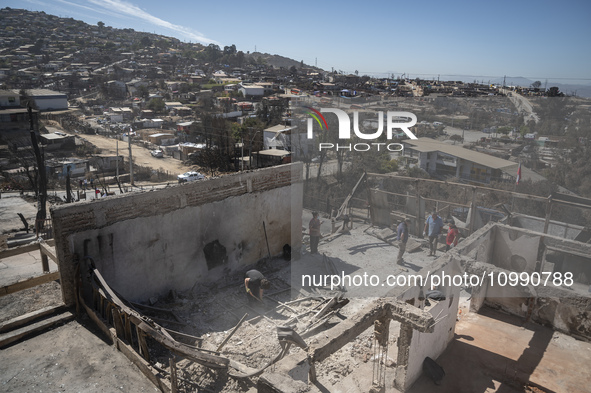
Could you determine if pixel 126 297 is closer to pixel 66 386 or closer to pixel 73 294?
pixel 73 294

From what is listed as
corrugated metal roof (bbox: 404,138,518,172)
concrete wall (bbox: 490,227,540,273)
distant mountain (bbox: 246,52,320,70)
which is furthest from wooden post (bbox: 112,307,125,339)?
distant mountain (bbox: 246,52,320,70)

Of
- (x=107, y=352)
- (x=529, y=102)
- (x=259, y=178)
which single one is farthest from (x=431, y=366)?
(x=529, y=102)

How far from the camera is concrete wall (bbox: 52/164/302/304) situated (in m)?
6.77

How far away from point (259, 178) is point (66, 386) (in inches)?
235

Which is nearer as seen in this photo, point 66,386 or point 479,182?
point 66,386

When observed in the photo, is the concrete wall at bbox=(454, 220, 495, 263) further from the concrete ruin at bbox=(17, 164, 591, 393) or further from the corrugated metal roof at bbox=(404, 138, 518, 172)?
the corrugated metal roof at bbox=(404, 138, 518, 172)

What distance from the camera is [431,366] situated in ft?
18.6

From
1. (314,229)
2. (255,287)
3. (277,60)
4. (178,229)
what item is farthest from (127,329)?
(277,60)

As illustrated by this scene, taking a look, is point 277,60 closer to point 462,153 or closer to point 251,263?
point 462,153

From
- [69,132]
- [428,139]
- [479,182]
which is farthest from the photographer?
[69,132]

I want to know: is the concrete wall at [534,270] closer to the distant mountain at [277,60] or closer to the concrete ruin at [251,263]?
the concrete ruin at [251,263]

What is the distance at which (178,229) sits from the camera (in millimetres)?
8180

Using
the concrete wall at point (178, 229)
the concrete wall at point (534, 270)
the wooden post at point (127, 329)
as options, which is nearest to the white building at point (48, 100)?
the concrete wall at point (178, 229)

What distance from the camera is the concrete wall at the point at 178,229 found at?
6.77 m
